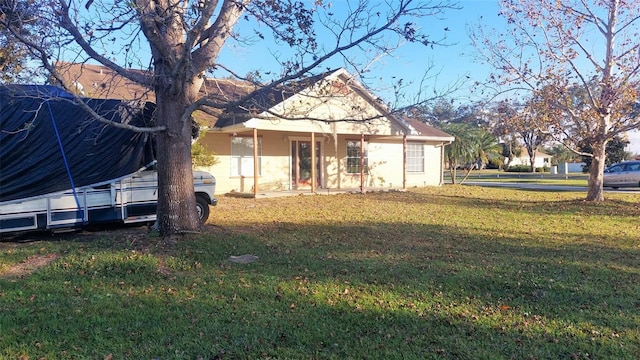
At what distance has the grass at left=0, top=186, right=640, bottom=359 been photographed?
407 centimetres

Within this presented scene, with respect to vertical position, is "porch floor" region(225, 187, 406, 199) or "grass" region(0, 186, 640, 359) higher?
"porch floor" region(225, 187, 406, 199)

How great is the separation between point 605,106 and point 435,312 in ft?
40.4

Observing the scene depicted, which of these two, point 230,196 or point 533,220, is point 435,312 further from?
point 230,196

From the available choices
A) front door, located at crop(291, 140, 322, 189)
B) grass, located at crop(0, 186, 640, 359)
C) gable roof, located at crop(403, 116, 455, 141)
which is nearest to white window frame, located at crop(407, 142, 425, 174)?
gable roof, located at crop(403, 116, 455, 141)

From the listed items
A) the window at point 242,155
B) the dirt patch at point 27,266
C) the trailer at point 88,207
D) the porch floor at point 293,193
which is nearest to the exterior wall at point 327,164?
the window at point 242,155

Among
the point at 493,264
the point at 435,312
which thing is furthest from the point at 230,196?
the point at 435,312

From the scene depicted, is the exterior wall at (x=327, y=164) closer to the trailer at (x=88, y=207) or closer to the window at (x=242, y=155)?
the window at (x=242, y=155)

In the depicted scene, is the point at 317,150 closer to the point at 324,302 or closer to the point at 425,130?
the point at 425,130

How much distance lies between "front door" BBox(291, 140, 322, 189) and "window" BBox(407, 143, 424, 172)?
5541 mm

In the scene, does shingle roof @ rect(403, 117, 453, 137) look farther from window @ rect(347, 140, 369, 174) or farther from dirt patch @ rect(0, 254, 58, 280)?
dirt patch @ rect(0, 254, 58, 280)

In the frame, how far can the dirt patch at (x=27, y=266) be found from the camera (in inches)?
240

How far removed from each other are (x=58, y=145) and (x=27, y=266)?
250 centimetres

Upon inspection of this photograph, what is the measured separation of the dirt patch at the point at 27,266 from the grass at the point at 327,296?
2.6 inches

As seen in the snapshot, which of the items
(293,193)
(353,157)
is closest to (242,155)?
(293,193)
